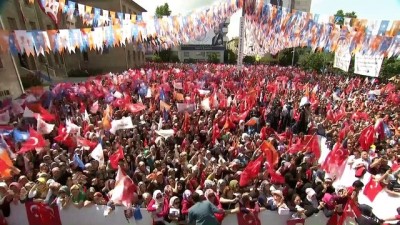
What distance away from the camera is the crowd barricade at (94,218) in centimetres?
563

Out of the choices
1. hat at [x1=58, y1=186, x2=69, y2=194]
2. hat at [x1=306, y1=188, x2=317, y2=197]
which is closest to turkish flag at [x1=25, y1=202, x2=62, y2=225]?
hat at [x1=58, y1=186, x2=69, y2=194]

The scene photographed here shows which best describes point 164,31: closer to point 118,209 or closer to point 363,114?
point 363,114

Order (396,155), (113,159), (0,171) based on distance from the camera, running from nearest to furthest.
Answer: (0,171) < (113,159) < (396,155)

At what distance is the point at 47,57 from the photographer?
96.1 feet

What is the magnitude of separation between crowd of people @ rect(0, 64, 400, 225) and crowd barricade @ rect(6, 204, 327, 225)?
0.40ft

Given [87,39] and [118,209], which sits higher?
[87,39]

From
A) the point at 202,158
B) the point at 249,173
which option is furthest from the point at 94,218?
the point at 249,173

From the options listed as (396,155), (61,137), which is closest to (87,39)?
(61,137)

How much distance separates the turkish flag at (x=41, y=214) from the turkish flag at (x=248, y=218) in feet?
11.1

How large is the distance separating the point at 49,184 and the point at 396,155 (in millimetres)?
8190

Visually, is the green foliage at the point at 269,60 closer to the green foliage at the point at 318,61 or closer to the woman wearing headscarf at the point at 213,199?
the green foliage at the point at 318,61

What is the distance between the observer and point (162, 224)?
5.50m

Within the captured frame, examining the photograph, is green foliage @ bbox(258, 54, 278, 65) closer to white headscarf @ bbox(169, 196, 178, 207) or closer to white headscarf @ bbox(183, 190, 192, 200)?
white headscarf @ bbox(183, 190, 192, 200)

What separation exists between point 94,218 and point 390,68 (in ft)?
98.7
